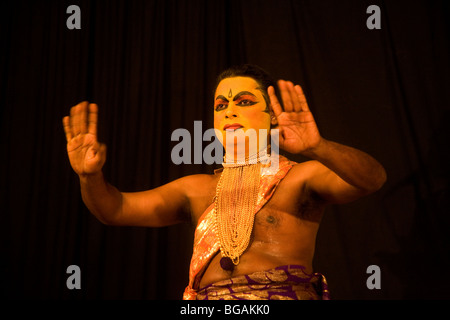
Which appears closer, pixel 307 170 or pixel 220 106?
pixel 307 170

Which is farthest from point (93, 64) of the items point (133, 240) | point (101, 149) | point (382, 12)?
point (382, 12)

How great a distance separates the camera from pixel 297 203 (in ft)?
5.42

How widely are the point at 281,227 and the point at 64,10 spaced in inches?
79.9

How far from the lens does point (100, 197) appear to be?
1694 mm

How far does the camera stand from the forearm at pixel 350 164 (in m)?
1.39

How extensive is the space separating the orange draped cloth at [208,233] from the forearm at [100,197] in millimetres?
319

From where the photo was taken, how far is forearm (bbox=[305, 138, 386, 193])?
4.58 ft

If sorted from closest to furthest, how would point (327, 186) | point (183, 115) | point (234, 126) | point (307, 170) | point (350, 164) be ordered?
point (350, 164), point (327, 186), point (307, 170), point (234, 126), point (183, 115)

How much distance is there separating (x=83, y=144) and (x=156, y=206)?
0.40 meters

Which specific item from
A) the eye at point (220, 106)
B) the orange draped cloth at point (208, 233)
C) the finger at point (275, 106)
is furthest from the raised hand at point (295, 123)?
the eye at point (220, 106)

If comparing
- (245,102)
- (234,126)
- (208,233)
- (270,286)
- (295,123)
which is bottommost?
(270,286)

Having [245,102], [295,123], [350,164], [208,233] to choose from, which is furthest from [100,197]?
[350,164]

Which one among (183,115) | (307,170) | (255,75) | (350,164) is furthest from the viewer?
(183,115)

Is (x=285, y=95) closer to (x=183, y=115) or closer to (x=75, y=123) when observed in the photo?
(x=75, y=123)
